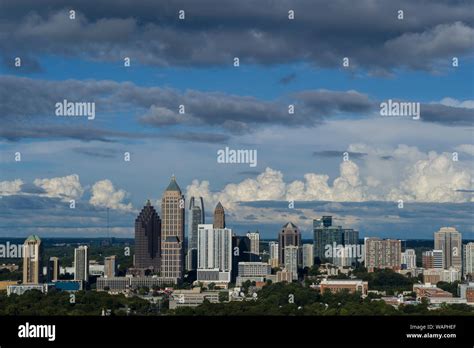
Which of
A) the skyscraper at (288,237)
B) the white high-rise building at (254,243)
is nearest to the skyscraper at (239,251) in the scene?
the white high-rise building at (254,243)

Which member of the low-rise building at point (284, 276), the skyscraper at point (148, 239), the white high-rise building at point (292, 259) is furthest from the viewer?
the white high-rise building at point (292, 259)

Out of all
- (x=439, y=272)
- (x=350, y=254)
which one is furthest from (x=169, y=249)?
(x=439, y=272)

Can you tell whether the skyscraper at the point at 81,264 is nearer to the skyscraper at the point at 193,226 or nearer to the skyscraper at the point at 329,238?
the skyscraper at the point at 193,226

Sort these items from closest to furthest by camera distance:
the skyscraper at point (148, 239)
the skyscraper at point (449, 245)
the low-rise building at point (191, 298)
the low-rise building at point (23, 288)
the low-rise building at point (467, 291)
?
the low-rise building at point (191, 298) < the low-rise building at point (467, 291) < the low-rise building at point (23, 288) < the skyscraper at point (148, 239) < the skyscraper at point (449, 245)

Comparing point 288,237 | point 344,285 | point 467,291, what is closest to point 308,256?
point 288,237

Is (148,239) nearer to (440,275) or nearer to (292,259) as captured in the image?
(292,259)

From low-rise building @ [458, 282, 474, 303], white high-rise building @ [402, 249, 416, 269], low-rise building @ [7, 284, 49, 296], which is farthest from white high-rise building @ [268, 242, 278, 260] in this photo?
low-rise building @ [7, 284, 49, 296]

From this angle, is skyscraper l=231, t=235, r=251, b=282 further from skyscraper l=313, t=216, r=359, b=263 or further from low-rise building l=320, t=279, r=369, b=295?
low-rise building l=320, t=279, r=369, b=295
